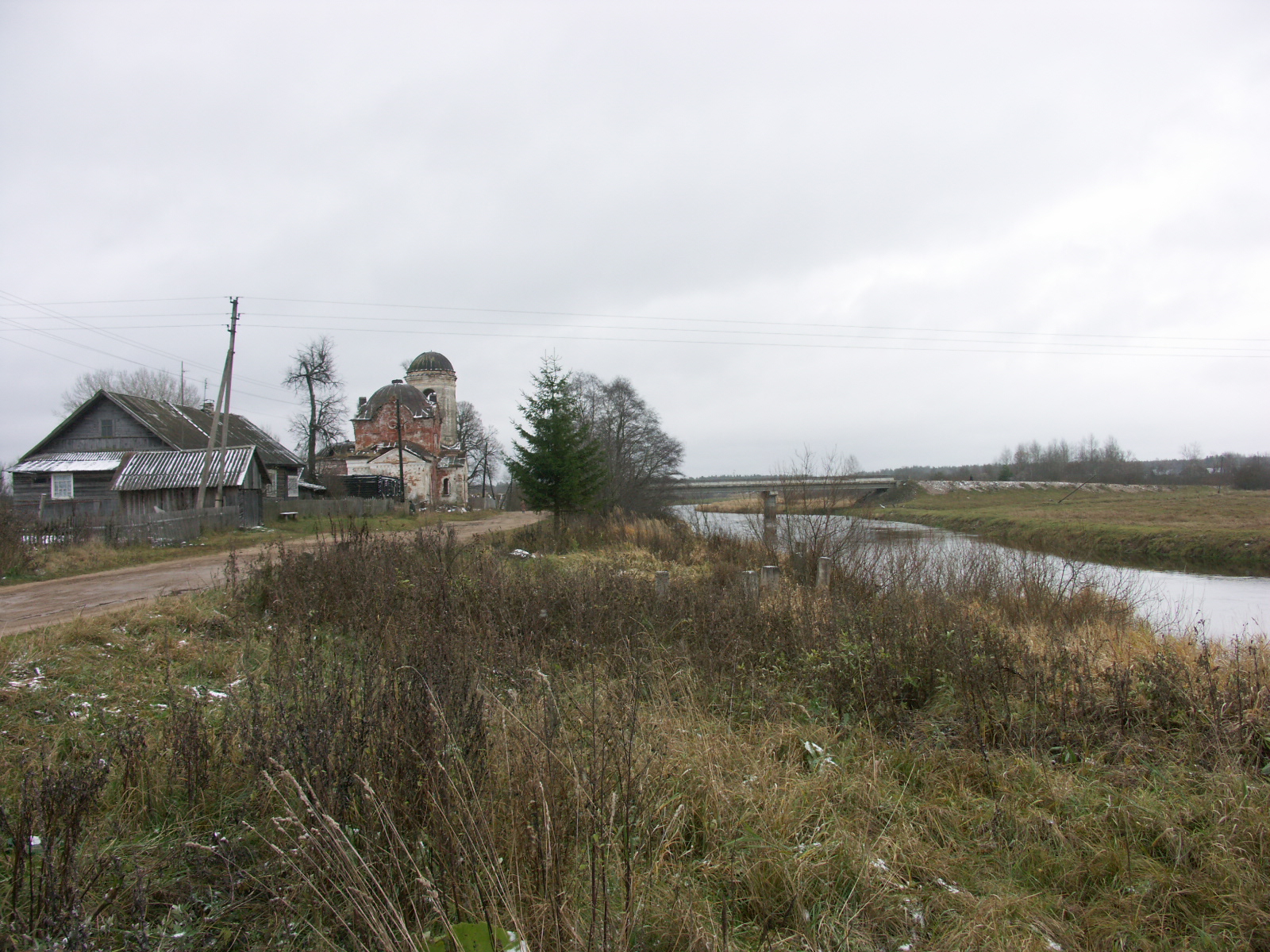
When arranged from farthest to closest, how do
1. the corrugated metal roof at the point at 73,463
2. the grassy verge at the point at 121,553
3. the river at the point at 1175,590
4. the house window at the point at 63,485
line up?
the house window at the point at 63,485 → the corrugated metal roof at the point at 73,463 → the grassy verge at the point at 121,553 → the river at the point at 1175,590

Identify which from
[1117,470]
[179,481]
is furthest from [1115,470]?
[179,481]

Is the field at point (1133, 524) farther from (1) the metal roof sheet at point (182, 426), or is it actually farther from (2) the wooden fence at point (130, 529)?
(1) the metal roof sheet at point (182, 426)

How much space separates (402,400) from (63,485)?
71.6ft

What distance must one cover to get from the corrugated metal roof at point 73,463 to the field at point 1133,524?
93.7 ft

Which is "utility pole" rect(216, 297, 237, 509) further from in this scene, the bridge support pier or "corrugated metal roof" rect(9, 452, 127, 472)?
the bridge support pier

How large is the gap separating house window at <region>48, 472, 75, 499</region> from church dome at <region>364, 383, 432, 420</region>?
2047 cm

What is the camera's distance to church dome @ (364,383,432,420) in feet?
150

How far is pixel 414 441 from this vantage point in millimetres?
45250

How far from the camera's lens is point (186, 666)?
18.6 ft

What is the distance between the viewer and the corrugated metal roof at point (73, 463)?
25.5 m

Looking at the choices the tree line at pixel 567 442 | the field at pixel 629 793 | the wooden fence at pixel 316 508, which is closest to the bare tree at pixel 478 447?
the tree line at pixel 567 442

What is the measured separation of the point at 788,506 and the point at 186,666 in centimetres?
941

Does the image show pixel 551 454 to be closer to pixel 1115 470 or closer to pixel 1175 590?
pixel 1175 590

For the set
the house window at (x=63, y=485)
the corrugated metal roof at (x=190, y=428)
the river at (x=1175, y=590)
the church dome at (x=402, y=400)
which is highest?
the church dome at (x=402, y=400)
